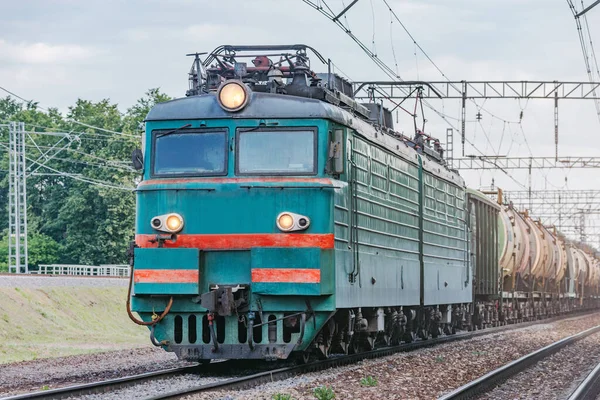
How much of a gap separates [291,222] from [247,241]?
0.63 meters

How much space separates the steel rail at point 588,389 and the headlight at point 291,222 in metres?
3.92

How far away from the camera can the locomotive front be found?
45.7ft

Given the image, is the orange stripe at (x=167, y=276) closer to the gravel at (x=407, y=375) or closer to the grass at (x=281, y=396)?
the gravel at (x=407, y=375)

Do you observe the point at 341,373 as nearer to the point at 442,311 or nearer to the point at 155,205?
the point at 155,205

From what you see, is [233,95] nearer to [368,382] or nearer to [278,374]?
[278,374]

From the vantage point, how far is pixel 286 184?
1405 cm

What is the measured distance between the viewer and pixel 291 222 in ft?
45.9

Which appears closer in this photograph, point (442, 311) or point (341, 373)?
point (341, 373)

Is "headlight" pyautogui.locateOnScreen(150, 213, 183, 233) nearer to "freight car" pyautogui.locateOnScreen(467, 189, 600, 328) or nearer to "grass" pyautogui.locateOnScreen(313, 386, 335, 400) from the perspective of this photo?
"grass" pyautogui.locateOnScreen(313, 386, 335, 400)

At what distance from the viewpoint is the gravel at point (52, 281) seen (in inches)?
1451

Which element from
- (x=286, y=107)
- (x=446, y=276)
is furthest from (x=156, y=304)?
(x=446, y=276)

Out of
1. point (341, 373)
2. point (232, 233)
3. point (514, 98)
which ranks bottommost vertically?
point (341, 373)

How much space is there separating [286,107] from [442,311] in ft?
35.6

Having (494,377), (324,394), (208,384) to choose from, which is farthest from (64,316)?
(324,394)
